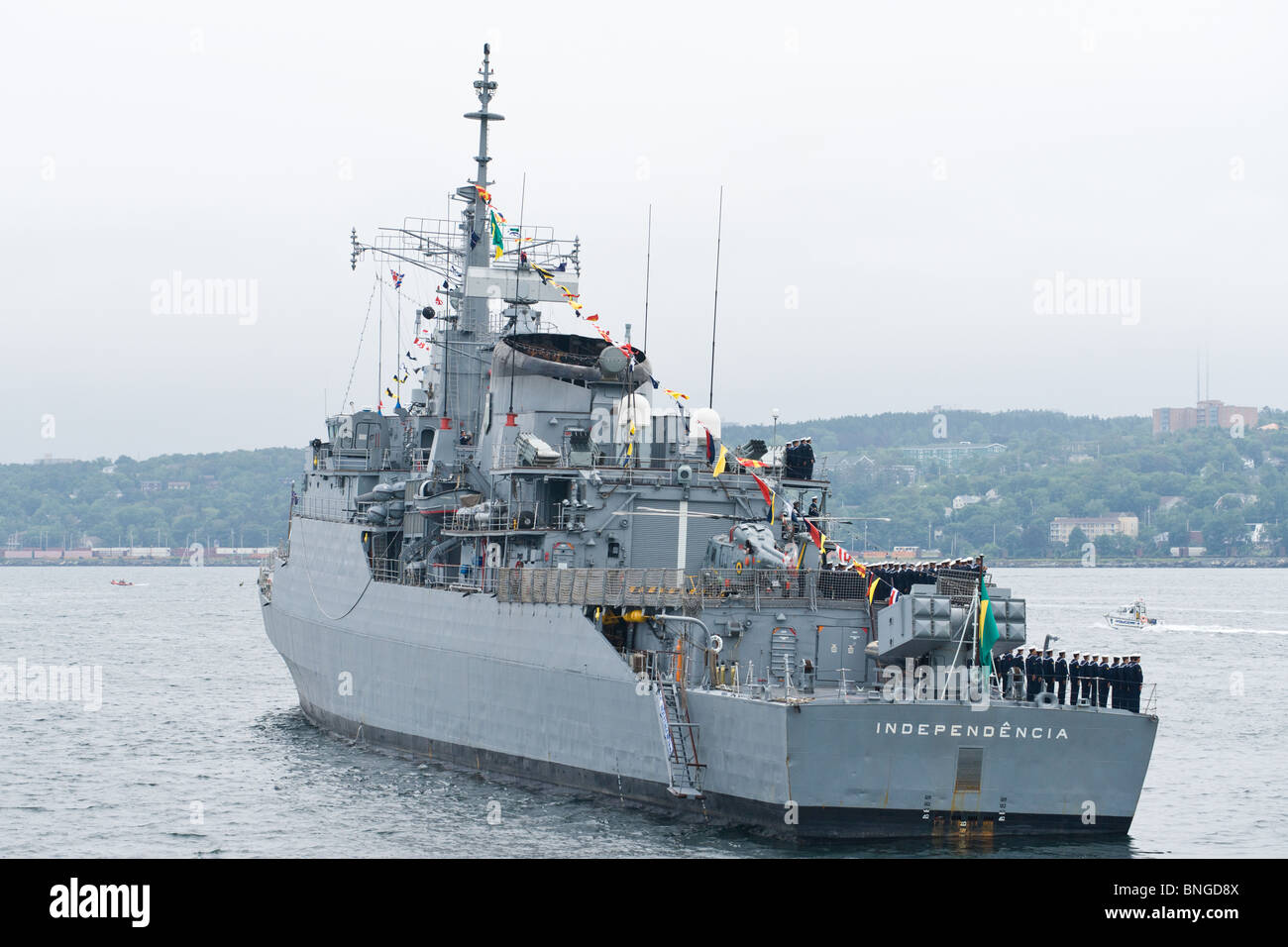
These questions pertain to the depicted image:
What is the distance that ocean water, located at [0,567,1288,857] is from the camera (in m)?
25.8

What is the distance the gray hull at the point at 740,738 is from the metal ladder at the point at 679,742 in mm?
198

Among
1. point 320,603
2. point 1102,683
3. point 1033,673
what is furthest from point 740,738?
point 320,603

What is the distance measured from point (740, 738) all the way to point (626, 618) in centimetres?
394

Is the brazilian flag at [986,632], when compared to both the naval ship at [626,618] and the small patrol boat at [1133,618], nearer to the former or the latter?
the naval ship at [626,618]

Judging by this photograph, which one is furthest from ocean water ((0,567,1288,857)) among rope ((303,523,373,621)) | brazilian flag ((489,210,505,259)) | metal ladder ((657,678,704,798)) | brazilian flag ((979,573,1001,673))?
brazilian flag ((489,210,505,259))

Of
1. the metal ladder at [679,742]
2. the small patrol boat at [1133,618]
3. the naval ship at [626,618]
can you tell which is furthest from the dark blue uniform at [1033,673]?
the small patrol boat at [1133,618]

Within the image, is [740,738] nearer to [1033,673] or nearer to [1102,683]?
[1033,673]

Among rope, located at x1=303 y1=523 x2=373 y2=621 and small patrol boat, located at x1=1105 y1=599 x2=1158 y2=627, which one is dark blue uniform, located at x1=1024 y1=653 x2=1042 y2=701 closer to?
rope, located at x1=303 y1=523 x2=373 y2=621

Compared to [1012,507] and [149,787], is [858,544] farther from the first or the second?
→ [149,787]

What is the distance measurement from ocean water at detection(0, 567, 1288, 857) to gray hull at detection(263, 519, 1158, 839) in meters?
0.44

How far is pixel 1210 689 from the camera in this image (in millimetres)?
52844

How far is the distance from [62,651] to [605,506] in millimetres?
45753

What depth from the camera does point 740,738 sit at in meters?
24.6
